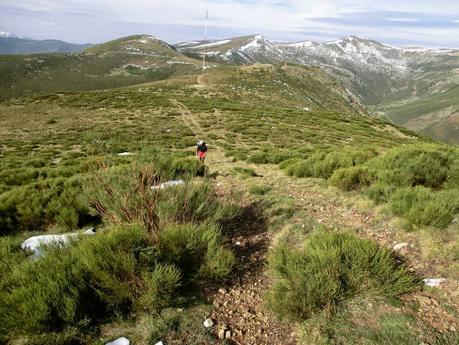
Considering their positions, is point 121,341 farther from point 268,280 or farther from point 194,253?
point 268,280

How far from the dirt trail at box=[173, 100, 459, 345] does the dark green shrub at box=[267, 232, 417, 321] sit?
243mm

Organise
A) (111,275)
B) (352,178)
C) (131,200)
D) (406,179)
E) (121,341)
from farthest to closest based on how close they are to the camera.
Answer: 1. (352,178)
2. (406,179)
3. (131,200)
4. (111,275)
5. (121,341)

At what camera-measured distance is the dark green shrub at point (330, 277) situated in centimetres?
405

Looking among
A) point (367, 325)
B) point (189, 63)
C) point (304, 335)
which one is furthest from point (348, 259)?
point (189, 63)

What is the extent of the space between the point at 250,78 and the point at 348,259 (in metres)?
84.8

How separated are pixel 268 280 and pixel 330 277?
1.14 m

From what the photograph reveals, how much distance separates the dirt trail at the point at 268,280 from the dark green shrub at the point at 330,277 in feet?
0.80

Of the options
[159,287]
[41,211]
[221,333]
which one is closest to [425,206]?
[221,333]

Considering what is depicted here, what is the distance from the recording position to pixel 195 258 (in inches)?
194

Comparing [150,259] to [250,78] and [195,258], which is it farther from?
[250,78]

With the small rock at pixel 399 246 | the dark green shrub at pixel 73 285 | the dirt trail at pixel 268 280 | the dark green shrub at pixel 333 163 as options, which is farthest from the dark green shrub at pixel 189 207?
the dark green shrub at pixel 333 163

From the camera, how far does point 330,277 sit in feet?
13.5

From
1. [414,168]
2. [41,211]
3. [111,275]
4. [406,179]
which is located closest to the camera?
[111,275]

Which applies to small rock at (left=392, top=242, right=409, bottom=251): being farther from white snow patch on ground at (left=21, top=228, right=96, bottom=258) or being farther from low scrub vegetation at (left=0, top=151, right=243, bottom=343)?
white snow patch on ground at (left=21, top=228, right=96, bottom=258)
